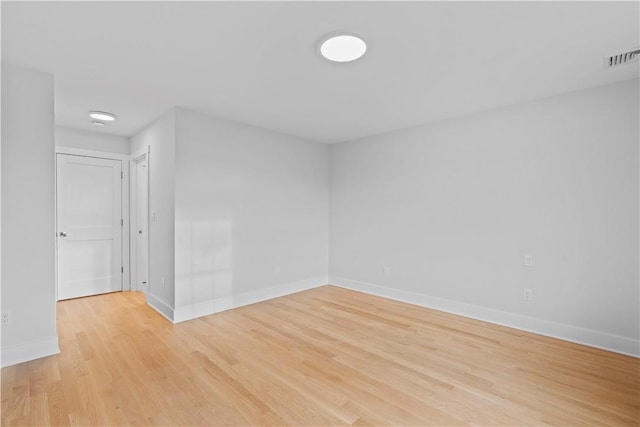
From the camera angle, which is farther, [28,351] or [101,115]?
[101,115]

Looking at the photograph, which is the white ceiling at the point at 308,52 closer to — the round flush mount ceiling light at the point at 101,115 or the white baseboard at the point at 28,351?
the round flush mount ceiling light at the point at 101,115

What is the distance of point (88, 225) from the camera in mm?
4598

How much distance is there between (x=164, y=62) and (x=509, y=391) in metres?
3.64

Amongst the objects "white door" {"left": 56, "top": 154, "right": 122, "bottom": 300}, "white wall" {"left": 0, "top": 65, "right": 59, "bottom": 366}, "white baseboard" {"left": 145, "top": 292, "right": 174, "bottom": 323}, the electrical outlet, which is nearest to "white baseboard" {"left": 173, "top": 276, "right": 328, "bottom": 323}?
"white baseboard" {"left": 145, "top": 292, "right": 174, "bottom": 323}

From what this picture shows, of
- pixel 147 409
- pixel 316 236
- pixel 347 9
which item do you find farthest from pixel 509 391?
pixel 316 236

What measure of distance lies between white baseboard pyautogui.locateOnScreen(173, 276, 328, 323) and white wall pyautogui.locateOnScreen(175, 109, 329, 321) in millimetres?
12

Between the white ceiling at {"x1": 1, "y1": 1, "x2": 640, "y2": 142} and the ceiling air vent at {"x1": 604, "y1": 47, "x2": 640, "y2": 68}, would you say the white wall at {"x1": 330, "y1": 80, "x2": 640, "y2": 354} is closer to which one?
the white ceiling at {"x1": 1, "y1": 1, "x2": 640, "y2": 142}

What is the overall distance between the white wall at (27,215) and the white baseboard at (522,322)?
154 inches

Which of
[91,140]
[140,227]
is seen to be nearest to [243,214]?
[140,227]

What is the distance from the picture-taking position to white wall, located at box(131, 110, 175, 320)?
3641 millimetres

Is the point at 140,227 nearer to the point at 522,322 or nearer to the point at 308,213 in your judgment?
the point at 308,213

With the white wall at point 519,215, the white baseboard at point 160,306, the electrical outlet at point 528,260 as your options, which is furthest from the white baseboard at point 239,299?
the electrical outlet at point 528,260

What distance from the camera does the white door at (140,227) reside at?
4820mm

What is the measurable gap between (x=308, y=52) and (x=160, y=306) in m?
3.44
